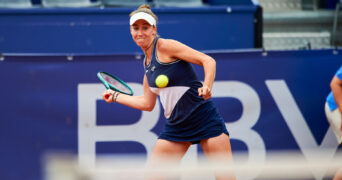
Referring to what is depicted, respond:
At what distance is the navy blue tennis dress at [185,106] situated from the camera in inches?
141

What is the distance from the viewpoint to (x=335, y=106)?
15.1 ft

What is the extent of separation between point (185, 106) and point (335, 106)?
1642 millimetres

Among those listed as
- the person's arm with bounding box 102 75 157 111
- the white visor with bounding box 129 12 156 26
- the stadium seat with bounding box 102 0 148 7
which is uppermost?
the white visor with bounding box 129 12 156 26

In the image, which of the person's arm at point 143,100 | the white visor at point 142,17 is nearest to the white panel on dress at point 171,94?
the person's arm at point 143,100

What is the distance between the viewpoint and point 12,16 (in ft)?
19.6

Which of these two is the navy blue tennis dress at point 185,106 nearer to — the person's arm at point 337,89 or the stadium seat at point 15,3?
the person's arm at point 337,89

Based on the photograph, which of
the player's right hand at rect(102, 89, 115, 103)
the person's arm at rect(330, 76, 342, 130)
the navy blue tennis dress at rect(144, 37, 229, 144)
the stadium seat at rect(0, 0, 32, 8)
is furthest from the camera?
the stadium seat at rect(0, 0, 32, 8)

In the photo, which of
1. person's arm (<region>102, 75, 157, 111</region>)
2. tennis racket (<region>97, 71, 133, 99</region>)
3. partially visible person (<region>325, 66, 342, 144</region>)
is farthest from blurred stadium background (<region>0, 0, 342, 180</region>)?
person's arm (<region>102, 75, 157, 111</region>)

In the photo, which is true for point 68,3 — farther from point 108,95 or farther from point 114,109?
point 108,95

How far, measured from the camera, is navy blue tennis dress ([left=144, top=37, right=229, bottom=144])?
3.58 m

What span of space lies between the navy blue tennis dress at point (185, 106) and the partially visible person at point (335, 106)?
4.03 feet

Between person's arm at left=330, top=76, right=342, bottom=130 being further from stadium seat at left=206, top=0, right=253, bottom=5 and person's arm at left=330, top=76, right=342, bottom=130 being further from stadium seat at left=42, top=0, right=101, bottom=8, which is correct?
stadium seat at left=42, top=0, right=101, bottom=8

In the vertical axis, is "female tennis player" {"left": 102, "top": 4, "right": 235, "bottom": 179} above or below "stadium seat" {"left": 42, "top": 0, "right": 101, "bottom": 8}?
below

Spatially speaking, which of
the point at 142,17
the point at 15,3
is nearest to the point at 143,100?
the point at 142,17
